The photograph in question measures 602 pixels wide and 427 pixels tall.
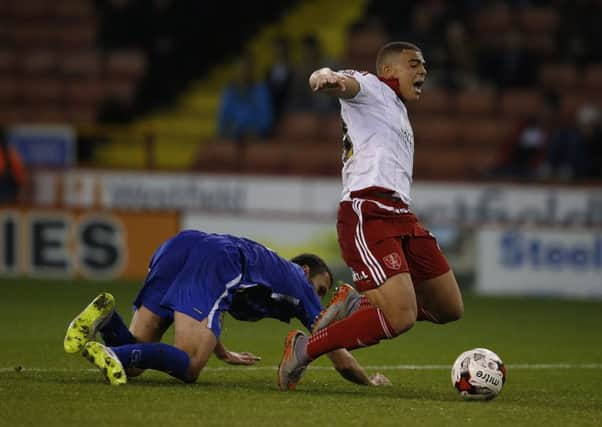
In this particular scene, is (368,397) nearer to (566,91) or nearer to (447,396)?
(447,396)

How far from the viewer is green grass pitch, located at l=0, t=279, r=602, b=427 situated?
671cm

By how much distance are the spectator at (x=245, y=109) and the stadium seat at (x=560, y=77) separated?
13.0ft

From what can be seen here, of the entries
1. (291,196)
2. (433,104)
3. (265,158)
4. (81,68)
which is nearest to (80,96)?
(81,68)

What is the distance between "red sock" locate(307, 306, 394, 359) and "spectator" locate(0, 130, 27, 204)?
33.5ft

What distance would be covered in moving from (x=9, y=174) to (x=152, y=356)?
10.2 m

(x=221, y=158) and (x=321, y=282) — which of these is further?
(x=221, y=158)

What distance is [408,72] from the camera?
795cm

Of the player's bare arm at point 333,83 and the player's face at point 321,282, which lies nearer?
the player's bare arm at point 333,83

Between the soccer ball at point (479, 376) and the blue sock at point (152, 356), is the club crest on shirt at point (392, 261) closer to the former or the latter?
the soccer ball at point (479, 376)

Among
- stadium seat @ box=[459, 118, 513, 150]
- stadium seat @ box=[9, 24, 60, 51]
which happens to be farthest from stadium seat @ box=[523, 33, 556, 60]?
stadium seat @ box=[9, 24, 60, 51]

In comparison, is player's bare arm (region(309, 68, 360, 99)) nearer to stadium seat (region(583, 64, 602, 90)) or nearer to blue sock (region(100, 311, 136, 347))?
blue sock (region(100, 311, 136, 347))

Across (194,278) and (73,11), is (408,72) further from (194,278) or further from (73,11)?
(73,11)

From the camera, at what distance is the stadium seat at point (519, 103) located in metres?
19.3

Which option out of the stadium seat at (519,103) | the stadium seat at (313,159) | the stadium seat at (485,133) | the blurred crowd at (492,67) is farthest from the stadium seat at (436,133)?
the stadium seat at (313,159)
